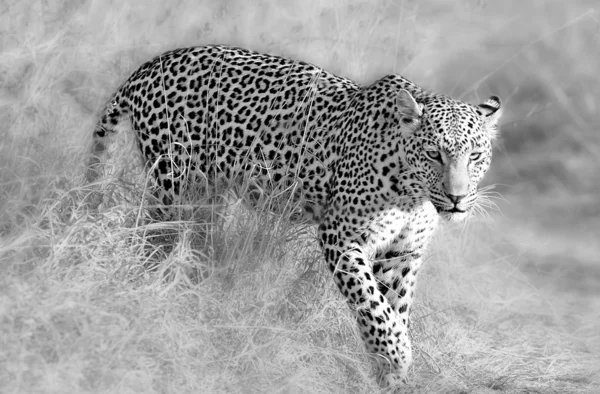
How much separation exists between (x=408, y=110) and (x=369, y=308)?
118 centimetres

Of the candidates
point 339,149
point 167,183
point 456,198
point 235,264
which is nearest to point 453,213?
point 456,198

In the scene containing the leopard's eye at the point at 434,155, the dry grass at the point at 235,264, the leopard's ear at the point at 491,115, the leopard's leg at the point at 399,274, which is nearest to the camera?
the dry grass at the point at 235,264

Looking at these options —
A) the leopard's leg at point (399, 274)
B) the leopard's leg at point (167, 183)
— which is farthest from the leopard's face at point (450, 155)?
the leopard's leg at point (167, 183)

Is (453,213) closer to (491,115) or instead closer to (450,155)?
(450,155)

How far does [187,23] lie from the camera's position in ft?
32.9

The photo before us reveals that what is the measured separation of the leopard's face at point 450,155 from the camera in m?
6.08

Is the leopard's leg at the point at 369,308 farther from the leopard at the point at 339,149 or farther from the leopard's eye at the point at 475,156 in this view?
the leopard's eye at the point at 475,156

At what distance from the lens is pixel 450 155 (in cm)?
615

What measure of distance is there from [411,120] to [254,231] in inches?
44.9

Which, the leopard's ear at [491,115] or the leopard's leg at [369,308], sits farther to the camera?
the leopard's ear at [491,115]

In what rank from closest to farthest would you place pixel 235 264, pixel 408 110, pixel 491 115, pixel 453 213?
pixel 453 213 < pixel 235 264 < pixel 408 110 < pixel 491 115

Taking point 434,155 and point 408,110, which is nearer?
point 434,155

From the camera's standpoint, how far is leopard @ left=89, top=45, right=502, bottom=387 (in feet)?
20.7

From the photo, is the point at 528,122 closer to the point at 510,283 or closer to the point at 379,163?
the point at 510,283
